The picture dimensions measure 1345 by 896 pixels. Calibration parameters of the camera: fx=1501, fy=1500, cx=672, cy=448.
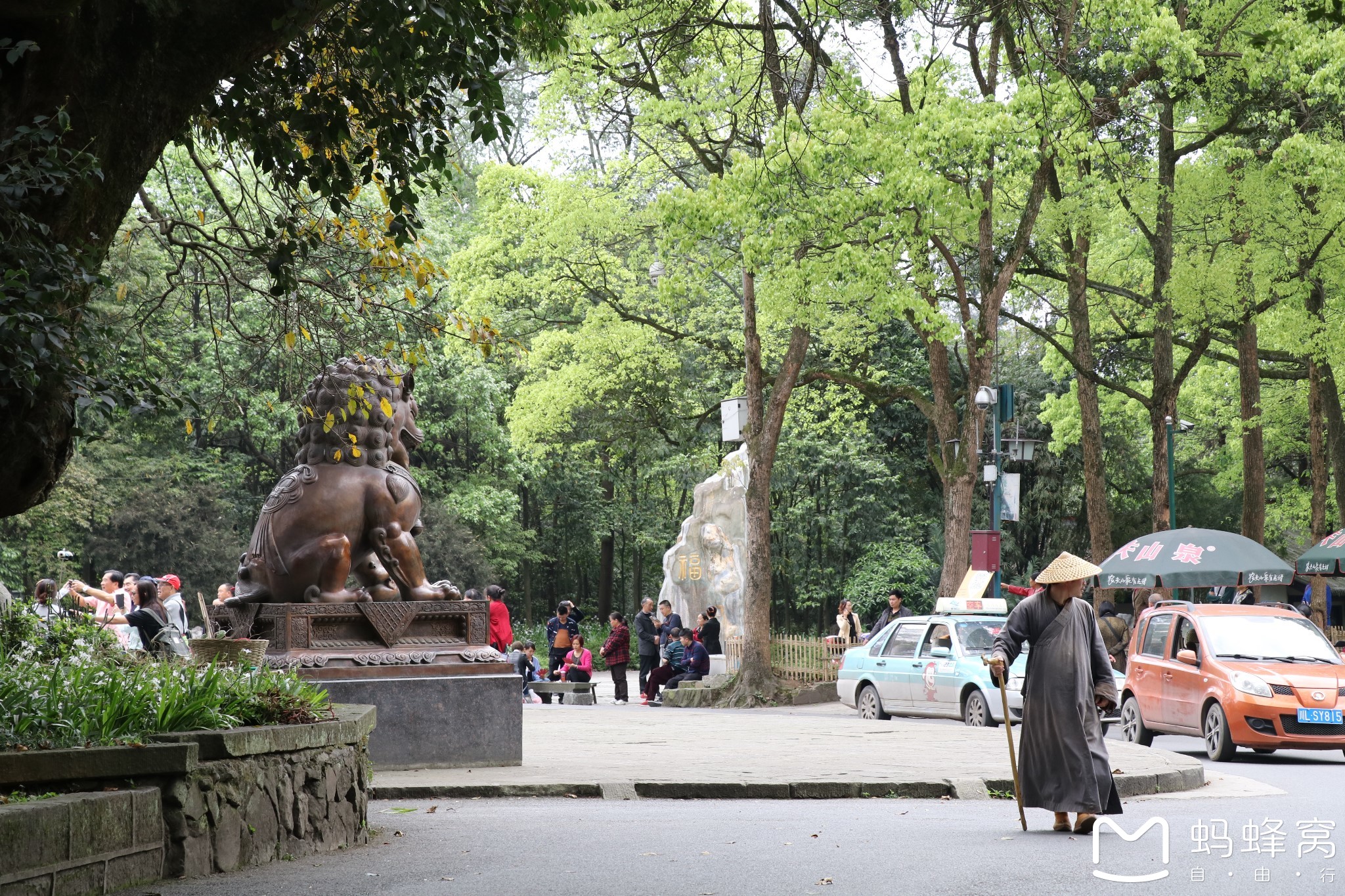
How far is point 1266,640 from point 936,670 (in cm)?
533

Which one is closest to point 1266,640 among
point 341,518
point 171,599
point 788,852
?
point 788,852

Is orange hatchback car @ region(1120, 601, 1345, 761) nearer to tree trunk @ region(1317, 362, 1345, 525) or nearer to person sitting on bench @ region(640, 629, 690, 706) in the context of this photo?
person sitting on bench @ region(640, 629, 690, 706)

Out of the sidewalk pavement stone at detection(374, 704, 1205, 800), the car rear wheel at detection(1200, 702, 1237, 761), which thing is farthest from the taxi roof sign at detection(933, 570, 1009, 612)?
the car rear wheel at detection(1200, 702, 1237, 761)

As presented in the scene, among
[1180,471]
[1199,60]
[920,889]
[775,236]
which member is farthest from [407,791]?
[1180,471]

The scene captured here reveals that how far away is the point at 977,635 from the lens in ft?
67.6

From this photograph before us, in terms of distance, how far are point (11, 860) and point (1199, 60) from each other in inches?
848

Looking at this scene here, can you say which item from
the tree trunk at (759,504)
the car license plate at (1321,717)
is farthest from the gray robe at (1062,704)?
the tree trunk at (759,504)

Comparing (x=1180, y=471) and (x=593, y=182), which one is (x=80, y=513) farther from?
(x=1180, y=471)

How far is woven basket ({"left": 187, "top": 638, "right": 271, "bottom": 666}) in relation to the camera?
9.73 meters

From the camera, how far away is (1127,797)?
11820mm

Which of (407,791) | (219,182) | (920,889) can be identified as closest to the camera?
(920,889)

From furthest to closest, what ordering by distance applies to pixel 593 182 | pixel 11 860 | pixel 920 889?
1. pixel 593 182
2. pixel 920 889
3. pixel 11 860

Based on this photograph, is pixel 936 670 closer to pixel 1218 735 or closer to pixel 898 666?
pixel 898 666

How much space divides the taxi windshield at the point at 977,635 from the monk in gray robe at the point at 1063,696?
10.8m
